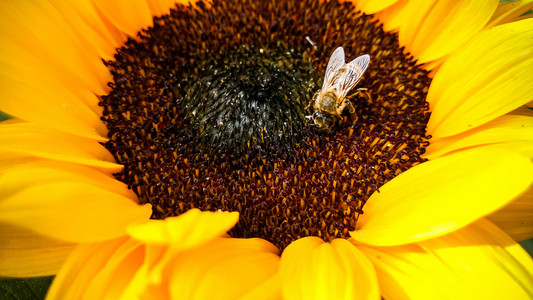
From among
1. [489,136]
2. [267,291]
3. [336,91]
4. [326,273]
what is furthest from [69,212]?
[489,136]

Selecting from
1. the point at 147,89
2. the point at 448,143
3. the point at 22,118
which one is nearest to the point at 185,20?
the point at 147,89

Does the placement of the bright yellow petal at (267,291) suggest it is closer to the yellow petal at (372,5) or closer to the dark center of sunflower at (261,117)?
the dark center of sunflower at (261,117)

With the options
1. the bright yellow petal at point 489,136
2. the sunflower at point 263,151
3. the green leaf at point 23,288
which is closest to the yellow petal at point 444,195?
the sunflower at point 263,151

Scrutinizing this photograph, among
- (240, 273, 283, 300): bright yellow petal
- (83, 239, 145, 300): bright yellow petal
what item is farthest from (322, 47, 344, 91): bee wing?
(83, 239, 145, 300): bright yellow petal

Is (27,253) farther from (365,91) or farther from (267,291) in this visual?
(365,91)

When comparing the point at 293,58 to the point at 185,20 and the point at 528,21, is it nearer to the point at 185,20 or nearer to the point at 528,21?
the point at 185,20

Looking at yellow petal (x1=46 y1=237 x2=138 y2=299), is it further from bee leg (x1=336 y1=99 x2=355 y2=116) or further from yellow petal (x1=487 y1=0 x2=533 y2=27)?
yellow petal (x1=487 y1=0 x2=533 y2=27)
